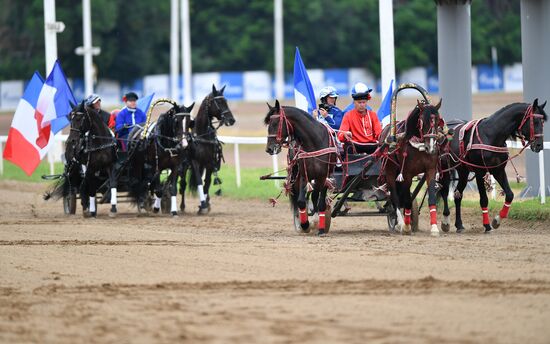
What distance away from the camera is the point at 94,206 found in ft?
71.8

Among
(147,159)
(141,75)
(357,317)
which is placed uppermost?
(141,75)

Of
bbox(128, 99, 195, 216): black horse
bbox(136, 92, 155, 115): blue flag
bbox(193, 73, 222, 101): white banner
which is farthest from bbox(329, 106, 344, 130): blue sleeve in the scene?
bbox(193, 73, 222, 101): white banner

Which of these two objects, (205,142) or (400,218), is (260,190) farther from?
(400,218)

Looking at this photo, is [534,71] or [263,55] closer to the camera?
[534,71]

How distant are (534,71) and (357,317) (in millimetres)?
12213

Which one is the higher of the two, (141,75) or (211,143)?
(141,75)

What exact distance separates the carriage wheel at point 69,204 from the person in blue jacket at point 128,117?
140 cm

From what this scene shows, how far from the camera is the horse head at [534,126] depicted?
16.8m

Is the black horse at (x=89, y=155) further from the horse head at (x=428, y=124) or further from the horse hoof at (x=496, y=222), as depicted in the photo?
the horse hoof at (x=496, y=222)

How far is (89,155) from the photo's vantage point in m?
21.6

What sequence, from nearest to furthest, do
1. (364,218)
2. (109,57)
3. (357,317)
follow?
(357,317), (364,218), (109,57)

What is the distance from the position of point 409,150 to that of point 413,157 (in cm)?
11

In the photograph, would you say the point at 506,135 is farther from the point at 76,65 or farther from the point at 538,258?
the point at 76,65

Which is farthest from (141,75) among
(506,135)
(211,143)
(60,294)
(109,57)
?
(60,294)
